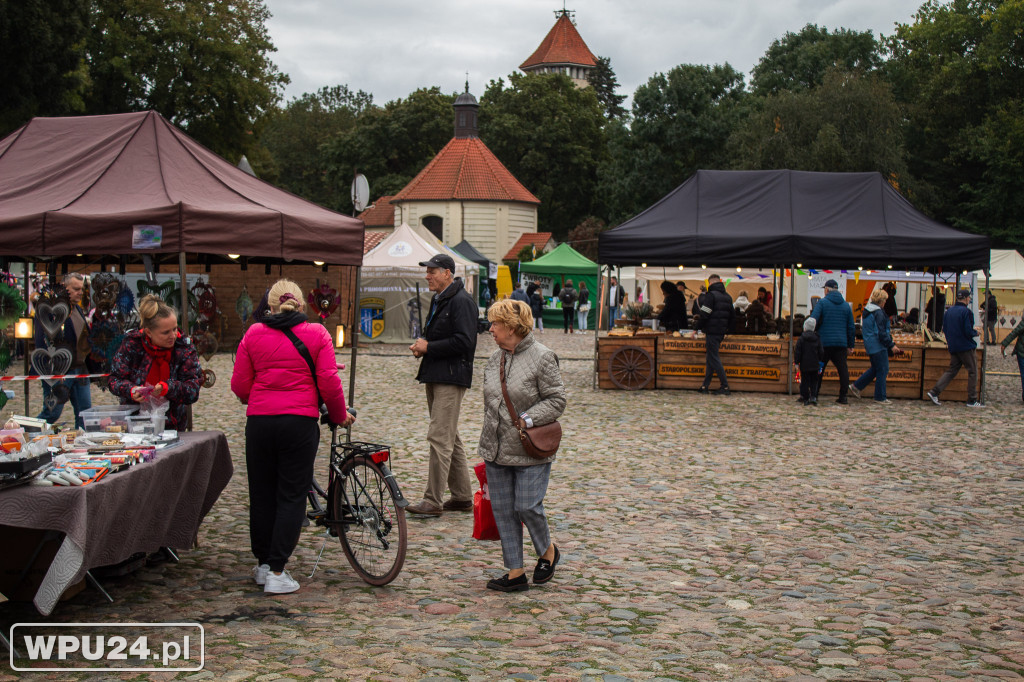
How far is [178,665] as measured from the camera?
15.2 ft

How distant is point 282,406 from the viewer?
5.57m

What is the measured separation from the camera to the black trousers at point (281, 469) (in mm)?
5574

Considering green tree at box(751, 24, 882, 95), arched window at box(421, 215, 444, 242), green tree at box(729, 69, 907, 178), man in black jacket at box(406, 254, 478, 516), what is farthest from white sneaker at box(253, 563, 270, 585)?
green tree at box(751, 24, 882, 95)

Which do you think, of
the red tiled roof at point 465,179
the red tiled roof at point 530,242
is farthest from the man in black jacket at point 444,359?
the red tiled roof at point 465,179

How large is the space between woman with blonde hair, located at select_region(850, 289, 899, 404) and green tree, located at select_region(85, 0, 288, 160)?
25820 mm

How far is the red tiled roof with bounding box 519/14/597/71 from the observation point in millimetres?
107875

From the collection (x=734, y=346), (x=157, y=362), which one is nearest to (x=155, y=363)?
(x=157, y=362)

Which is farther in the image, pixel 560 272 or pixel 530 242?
pixel 530 242

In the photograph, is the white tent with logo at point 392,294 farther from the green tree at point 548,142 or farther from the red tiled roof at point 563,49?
the red tiled roof at point 563,49

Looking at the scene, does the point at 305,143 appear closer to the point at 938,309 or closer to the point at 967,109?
the point at 967,109

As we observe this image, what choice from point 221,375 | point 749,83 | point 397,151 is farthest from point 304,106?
point 221,375

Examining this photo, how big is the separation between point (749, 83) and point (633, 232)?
160 feet

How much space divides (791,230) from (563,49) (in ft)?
318

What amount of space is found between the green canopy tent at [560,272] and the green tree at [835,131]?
28.5ft
